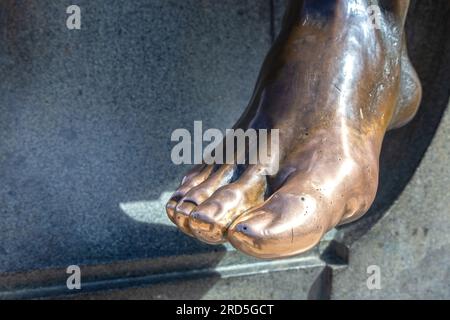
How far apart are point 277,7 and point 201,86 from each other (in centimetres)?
26

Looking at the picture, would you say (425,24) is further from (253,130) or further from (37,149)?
(37,149)

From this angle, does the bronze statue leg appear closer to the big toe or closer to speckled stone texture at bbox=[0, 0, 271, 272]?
the big toe

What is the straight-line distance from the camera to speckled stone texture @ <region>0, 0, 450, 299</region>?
1269 millimetres

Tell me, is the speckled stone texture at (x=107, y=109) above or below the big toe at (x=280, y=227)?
above

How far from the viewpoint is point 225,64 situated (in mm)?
1430

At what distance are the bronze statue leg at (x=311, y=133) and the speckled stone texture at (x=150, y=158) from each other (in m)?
0.31

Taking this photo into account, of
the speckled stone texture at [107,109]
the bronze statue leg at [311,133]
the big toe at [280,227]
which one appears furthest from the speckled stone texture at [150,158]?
the big toe at [280,227]

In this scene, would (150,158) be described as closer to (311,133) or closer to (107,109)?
(107,109)

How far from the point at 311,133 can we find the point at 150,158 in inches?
18.8

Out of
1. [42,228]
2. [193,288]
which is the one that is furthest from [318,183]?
[42,228]

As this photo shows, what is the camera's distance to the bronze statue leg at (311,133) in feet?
2.94

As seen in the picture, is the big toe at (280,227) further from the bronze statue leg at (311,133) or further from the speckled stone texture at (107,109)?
the speckled stone texture at (107,109)

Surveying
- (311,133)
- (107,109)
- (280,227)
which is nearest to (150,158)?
(107,109)

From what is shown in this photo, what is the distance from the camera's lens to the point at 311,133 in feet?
3.33
